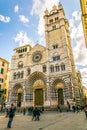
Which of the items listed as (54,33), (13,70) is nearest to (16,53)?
(13,70)

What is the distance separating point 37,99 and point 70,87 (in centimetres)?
919

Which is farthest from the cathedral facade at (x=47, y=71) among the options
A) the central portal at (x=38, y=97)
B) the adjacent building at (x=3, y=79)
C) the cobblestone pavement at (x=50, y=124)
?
the cobblestone pavement at (x=50, y=124)

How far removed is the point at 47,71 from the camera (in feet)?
98.9

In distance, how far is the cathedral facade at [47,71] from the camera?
90.4 ft

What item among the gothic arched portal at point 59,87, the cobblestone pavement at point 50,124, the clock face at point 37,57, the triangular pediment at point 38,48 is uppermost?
the triangular pediment at point 38,48

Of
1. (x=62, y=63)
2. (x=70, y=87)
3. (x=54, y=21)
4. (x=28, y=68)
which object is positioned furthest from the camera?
(x=54, y=21)

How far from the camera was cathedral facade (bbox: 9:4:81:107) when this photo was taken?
27547 millimetres

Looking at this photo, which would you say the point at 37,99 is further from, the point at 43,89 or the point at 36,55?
the point at 36,55

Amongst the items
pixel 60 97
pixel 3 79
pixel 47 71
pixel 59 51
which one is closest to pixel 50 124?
pixel 60 97

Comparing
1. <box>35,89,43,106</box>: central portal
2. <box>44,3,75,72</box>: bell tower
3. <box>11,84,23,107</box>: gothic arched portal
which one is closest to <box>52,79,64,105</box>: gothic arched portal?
<box>44,3,75,72</box>: bell tower

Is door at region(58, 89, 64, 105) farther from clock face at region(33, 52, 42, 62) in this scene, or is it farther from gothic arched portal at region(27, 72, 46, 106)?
clock face at region(33, 52, 42, 62)

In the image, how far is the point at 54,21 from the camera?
36.1 meters

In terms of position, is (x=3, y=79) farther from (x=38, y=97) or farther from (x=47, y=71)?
(x=47, y=71)

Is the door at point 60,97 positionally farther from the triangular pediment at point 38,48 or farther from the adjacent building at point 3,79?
the adjacent building at point 3,79
